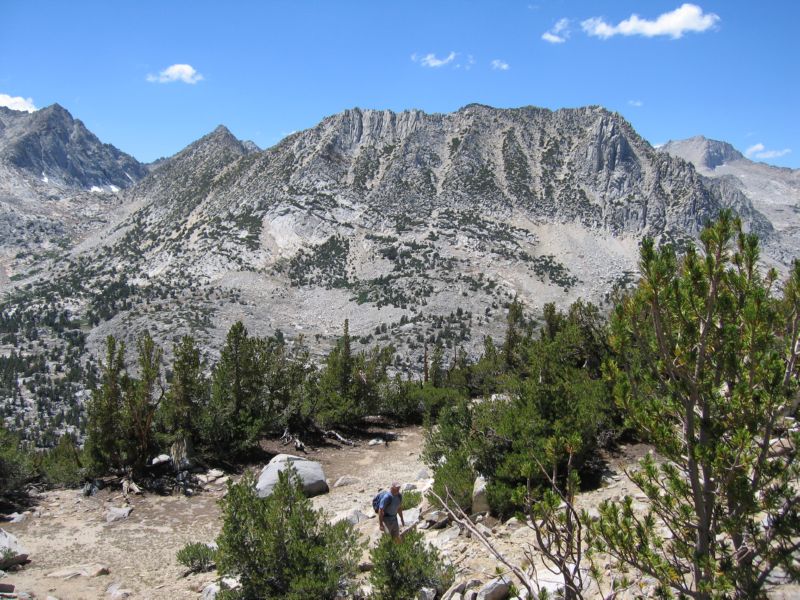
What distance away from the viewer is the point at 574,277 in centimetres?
7656

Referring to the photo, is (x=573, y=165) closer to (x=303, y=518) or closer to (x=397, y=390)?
(x=397, y=390)

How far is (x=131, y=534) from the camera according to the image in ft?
33.1

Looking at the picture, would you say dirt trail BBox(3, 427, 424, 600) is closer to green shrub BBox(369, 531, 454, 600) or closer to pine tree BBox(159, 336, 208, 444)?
pine tree BBox(159, 336, 208, 444)

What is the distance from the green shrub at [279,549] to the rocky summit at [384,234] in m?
42.0

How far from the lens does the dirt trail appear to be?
7898mm

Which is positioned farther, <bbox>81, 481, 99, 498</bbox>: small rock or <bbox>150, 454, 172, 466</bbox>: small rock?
<bbox>150, 454, 172, 466</bbox>: small rock

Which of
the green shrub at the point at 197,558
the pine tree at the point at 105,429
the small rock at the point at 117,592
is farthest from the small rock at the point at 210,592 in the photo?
the pine tree at the point at 105,429

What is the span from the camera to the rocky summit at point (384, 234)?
64.2 metres

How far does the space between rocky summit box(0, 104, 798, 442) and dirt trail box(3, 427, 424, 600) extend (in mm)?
36479

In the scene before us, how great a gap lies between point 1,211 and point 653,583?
621 feet

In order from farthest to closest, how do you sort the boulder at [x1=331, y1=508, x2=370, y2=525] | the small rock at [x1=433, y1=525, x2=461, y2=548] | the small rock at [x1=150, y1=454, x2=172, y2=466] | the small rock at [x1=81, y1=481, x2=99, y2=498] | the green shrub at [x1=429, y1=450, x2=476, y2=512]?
the small rock at [x1=150, y1=454, x2=172, y2=466], the small rock at [x1=81, y1=481, x2=99, y2=498], the boulder at [x1=331, y1=508, x2=370, y2=525], the green shrub at [x1=429, y1=450, x2=476, y2=512], the small rock at [x1=433, y1=525, x2=461, y2=548]

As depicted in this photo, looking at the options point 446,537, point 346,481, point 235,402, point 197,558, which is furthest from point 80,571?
point 235,402

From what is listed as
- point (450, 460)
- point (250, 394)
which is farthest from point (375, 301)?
point (450, 460)

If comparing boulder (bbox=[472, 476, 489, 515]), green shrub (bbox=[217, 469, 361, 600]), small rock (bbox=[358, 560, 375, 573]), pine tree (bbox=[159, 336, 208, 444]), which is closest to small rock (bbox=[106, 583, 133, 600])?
green shrub (bbox=[217, 469, 361, 600])
